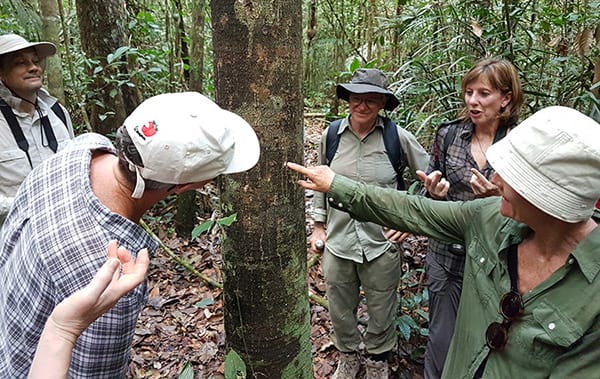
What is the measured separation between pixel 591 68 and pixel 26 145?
4.10 metres

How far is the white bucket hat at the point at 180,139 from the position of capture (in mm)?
1215

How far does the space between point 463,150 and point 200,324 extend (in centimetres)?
244

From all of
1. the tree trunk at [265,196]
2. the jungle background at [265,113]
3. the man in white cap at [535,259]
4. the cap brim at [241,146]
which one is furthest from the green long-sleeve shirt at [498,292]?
the cap brim at [241,146]

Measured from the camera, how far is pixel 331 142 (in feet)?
9.67

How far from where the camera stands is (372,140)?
2.85 meters

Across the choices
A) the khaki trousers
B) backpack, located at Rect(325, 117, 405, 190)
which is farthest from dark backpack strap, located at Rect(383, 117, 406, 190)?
the khaki trousers

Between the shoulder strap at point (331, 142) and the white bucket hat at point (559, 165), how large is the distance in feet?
5.48

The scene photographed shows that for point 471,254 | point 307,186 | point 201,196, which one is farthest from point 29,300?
point 201,196

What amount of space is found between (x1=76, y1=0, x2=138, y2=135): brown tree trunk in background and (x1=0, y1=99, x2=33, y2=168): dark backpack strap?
88.0 inches

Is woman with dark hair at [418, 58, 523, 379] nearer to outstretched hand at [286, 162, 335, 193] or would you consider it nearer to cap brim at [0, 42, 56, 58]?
outstretched hand at [286, 162, 335, 193]

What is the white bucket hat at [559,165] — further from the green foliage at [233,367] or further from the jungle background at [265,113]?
the green foliage at [233,367]

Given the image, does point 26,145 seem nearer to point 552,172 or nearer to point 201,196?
point 201,196

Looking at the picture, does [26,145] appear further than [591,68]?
No

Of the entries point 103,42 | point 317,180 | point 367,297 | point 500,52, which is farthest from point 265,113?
point 103,42
